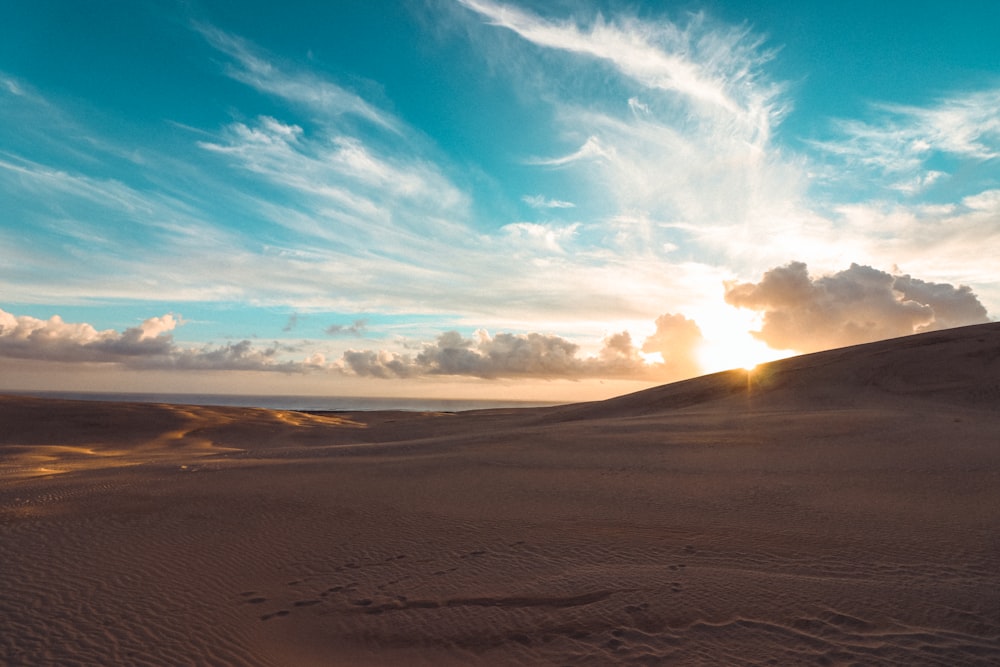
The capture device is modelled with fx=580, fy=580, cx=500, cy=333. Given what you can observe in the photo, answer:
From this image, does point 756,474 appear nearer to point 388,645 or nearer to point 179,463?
point 388,645

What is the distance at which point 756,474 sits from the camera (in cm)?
1242

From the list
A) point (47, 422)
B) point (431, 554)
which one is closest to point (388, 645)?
point (431, 554)

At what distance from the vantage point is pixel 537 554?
8.17 meters

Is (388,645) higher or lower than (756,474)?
lower

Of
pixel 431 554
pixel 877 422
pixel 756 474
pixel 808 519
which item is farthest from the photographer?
pixel 877 422

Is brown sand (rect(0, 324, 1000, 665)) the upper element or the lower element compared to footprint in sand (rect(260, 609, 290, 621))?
upper

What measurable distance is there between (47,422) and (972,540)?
4079 cm

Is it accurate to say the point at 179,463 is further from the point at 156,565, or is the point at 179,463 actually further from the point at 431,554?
the point at 431,554

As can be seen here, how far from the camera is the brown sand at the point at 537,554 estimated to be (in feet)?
18.7

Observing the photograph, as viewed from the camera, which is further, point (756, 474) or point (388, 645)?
point (756, 474)

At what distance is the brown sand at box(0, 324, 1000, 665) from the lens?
5711 millimetres

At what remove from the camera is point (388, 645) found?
230 inches

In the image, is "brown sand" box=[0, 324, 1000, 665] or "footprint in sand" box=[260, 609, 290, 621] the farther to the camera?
"footprint in sand" box=[260, 609, 290, 621]

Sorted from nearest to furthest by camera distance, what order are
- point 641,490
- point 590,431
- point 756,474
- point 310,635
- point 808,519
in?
point 310,635 < point 808,519 < point 641,490 < point 756,474 < point 590,431
